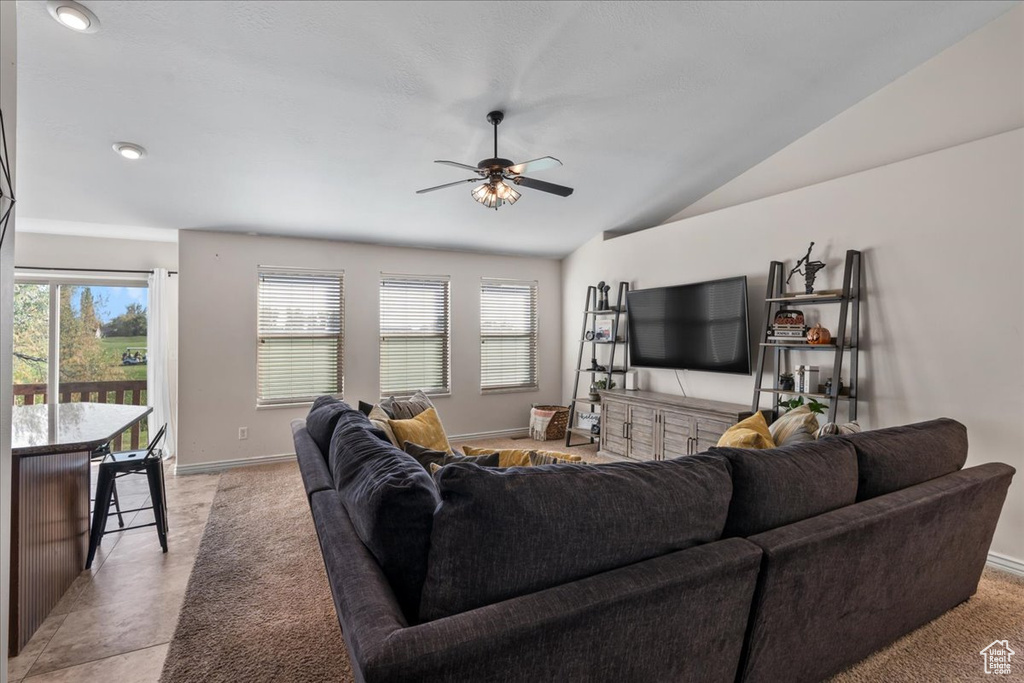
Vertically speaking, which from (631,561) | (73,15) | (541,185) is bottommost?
(631,561)

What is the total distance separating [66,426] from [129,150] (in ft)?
6.29

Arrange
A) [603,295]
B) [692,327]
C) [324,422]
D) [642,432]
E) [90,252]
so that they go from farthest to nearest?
[603,295] → [90,252] → [642,432] → [692,327] → [324,422]

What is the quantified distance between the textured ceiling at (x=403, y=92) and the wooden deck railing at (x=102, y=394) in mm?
1888

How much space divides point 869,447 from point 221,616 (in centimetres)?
298

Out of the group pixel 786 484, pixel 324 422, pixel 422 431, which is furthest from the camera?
pixel 422 431

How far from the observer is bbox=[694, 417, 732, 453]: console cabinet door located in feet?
12.4

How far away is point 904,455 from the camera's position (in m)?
1.89

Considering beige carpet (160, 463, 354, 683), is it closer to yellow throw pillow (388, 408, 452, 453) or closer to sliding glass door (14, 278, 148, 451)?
yellow throw pillow (388, 408, 452, 453)

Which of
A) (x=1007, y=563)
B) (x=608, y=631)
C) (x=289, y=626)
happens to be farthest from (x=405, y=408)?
(x=1007, y=563)

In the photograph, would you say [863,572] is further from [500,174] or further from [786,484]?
[500,174]

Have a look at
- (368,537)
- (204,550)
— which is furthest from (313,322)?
(368,537)

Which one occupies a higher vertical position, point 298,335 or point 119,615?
point 298,335

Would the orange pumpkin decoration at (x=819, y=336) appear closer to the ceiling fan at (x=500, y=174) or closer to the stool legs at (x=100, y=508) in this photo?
the ceiling fan at (x=500, y=174)

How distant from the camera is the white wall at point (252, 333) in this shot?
179 inches
